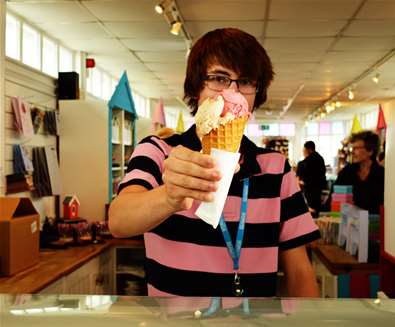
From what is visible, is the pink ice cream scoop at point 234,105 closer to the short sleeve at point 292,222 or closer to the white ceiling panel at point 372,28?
the short sleeve at point 292,222

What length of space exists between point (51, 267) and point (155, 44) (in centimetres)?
442

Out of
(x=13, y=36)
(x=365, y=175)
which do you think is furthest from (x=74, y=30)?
(x=365, y=175)

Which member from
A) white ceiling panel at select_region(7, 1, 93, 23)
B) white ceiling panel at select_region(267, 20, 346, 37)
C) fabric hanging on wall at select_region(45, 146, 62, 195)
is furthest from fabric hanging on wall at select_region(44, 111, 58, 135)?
white ceiling panel at select_region(267, 20, 346, 37)

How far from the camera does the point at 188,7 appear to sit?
525 cm

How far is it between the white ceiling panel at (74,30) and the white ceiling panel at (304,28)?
85.6 inches

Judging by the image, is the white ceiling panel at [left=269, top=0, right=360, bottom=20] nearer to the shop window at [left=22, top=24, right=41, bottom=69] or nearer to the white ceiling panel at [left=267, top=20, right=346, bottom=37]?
the white ceiling panel at [left=267, top=20, right=346, bottom=37]

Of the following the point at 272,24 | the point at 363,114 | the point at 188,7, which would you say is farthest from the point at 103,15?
the point at 363,114

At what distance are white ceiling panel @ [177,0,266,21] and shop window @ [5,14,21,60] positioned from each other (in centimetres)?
181

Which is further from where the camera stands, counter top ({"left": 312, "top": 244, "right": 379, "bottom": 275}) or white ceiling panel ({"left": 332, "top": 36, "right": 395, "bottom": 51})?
white ceiling panel ({"left": 332, "top": 36, "right": 395, "bottom": 51})

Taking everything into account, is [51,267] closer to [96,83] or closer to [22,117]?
[22,117]

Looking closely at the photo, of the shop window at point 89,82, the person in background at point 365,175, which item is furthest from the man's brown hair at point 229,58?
the shop window at point 89,82

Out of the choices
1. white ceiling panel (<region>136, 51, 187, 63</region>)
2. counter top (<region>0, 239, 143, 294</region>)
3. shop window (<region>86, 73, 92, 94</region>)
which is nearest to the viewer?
counter top (<region>0, 239, 143, 294</region>)

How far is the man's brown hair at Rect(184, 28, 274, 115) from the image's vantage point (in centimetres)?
133

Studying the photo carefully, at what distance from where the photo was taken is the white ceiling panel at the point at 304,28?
19.1 ft
